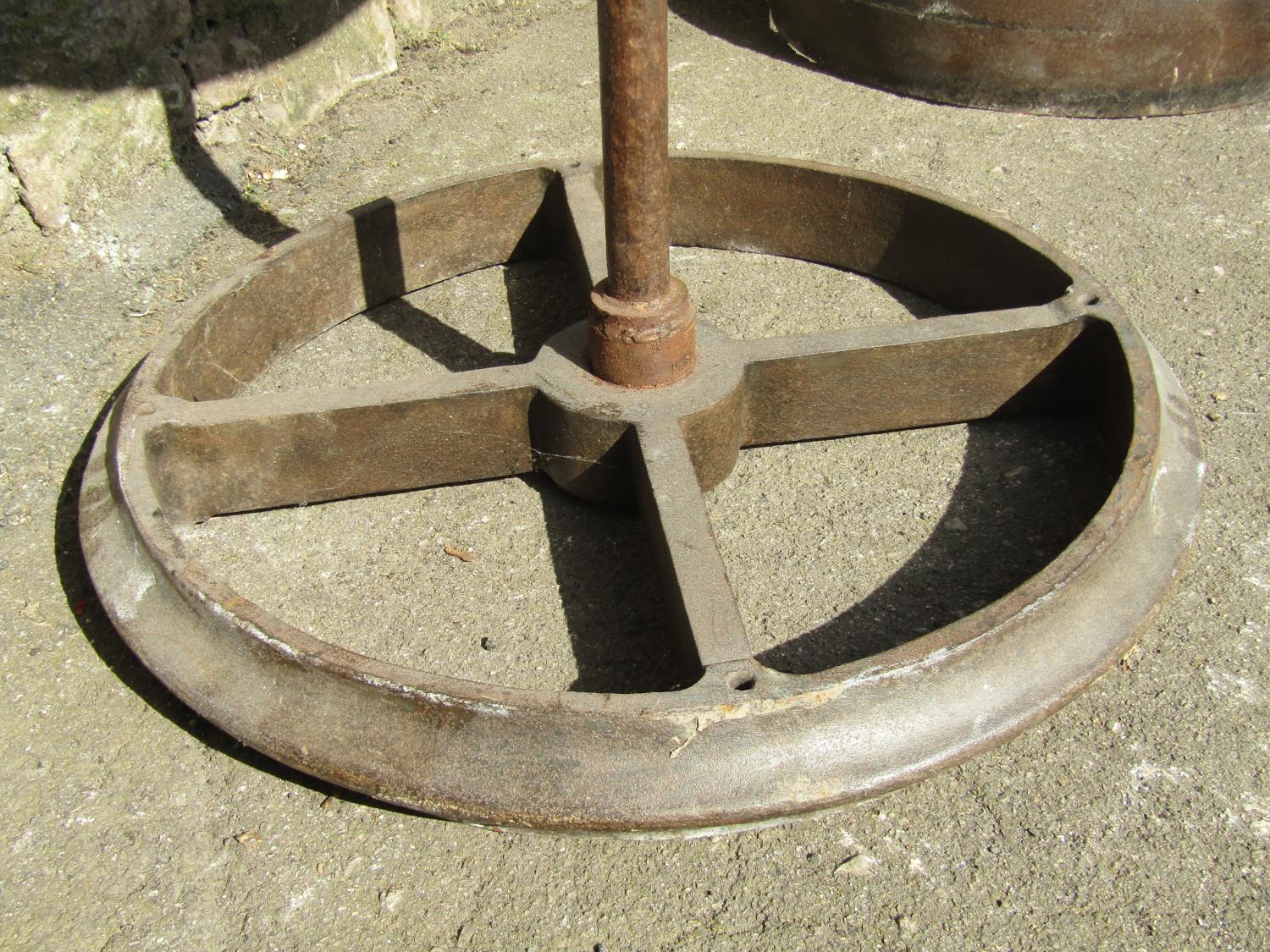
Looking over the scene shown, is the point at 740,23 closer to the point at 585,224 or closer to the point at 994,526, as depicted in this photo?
the point at 585,224

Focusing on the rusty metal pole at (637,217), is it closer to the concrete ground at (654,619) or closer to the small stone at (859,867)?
the concrete ground at (654,619)

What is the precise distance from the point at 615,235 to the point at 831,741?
102cm

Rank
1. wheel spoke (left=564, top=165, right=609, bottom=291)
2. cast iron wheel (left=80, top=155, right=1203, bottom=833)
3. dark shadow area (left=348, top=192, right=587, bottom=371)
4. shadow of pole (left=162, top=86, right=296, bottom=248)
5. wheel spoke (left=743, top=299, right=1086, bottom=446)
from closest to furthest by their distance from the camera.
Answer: cast iron wheel (left=80, top=155, right=1203, bottom=833), wheel spoke (left=743, top=299, right=1086, bottom=446), wheel spoke (left=564, top=165, right=609, bottom=291), dark shadow area (left=348, top=192, right=587, bottom=371), shadow of pole (left=162, top=86, right=296, bottom=248)

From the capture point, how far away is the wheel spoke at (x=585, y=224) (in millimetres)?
2613

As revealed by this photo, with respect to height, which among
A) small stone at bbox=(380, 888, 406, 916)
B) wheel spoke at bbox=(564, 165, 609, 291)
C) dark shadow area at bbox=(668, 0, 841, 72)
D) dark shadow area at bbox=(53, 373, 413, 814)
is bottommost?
small stone at bbox=(380, 888, 406, 916)

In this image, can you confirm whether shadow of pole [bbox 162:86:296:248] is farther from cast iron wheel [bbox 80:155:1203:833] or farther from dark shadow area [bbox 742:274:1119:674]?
dark shadow area [bbox 742:274:1119:674]

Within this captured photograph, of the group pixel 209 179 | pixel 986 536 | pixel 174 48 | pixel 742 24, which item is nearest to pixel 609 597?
pixel 986 536

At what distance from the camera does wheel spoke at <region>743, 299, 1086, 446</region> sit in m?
2.35

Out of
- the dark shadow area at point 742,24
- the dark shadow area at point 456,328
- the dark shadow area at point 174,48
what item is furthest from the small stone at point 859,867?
the dark shadow area at point 742,24

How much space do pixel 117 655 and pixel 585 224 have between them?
1355 millimetres

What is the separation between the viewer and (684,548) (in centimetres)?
190

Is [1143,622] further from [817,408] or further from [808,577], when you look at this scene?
[817,408]

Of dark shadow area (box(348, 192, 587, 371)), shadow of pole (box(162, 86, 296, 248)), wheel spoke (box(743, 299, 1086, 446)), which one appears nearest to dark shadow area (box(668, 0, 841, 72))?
dark shadow area (box(348, 192, 587, 371))

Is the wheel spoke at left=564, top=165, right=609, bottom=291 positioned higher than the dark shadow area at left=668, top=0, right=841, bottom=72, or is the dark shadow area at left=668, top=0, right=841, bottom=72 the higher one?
the wheel spoke at left=564, top=165, right=609, bottom=291
